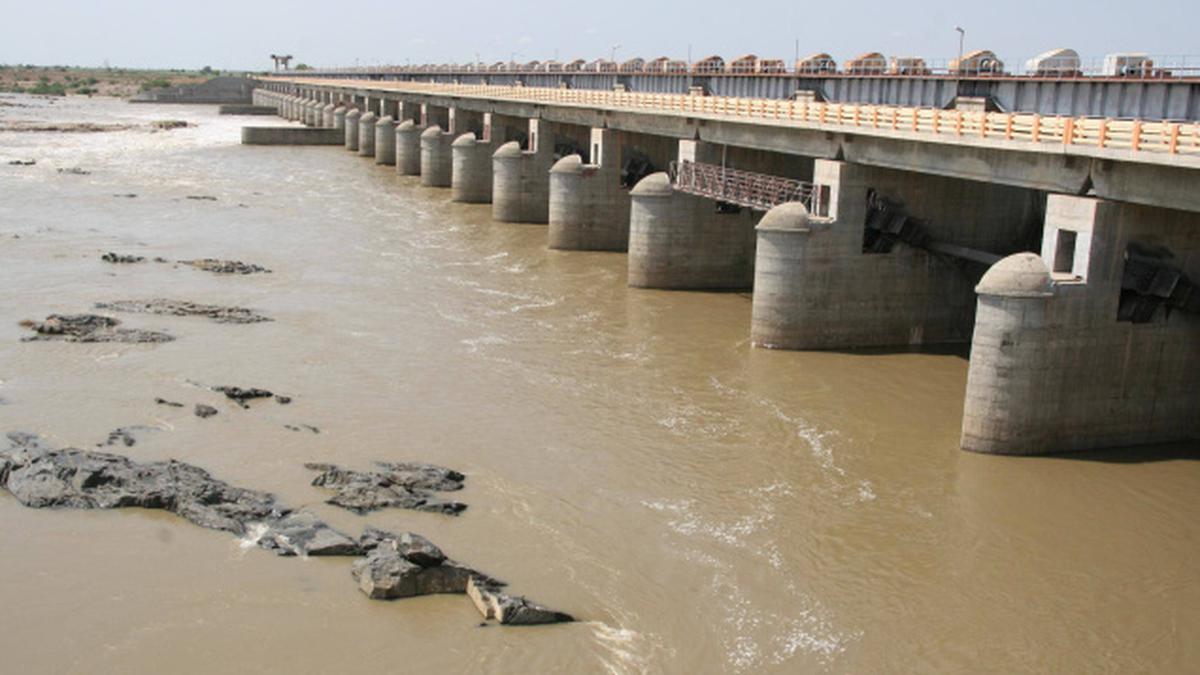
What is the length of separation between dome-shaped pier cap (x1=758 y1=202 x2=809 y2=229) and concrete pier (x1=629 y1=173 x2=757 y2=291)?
25.4ft

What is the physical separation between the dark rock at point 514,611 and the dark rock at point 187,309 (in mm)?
17029

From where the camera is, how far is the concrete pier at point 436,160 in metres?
65.1

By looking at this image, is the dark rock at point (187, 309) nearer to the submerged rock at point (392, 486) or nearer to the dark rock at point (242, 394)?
the dark rock at point (242, 394)

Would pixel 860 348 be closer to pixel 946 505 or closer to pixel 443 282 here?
pixel 946 505

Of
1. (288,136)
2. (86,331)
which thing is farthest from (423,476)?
(288,136)

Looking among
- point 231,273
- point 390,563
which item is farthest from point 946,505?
point 231,273

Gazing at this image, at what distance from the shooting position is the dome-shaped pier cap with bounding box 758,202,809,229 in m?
27.4

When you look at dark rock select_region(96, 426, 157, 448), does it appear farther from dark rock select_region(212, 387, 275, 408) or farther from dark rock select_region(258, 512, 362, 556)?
dark rock select_region(258, 512, 362, 556)

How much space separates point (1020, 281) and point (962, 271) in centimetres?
936

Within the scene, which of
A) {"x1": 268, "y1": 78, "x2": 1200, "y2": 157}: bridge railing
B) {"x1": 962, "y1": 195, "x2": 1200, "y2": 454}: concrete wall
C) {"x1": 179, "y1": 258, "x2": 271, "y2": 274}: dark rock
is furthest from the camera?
{"x1": 179, "y1": 258, "x2": 271, "y2": 274}: dark rock

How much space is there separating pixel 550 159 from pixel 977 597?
3919 centimetres

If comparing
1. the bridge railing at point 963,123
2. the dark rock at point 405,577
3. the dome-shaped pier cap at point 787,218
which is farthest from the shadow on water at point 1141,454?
the dark rock at point 405,577

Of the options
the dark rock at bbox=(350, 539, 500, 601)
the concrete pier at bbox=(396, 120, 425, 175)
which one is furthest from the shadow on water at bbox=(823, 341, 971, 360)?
A: the concrete pier at bbox=(396, 120, 425, 175)

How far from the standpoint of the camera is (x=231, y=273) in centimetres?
3619
